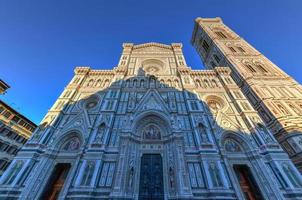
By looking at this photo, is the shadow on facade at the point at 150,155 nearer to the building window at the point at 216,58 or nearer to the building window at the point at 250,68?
the building window at the point at 250,68

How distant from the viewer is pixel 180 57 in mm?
21203

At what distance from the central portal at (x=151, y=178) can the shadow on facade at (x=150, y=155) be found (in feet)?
0.22

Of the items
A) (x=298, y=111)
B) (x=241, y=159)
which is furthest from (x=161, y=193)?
(x=298, y=111)

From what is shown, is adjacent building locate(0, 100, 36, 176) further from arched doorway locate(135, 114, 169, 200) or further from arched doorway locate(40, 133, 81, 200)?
arched doorway locate(135, 114, 169, 200)

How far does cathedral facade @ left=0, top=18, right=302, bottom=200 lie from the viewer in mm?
9773

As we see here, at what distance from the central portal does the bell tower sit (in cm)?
1169

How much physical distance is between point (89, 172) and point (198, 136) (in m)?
9.03

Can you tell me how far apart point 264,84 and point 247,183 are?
13.2 m

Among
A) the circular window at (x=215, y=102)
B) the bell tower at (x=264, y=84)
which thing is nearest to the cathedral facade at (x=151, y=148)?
the circular window at (x=215, y=102)

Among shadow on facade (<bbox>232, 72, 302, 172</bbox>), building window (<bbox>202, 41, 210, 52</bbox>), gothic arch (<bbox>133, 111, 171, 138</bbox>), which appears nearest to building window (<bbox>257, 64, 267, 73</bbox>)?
shadow on facade (<bbox>232, 72, 302, 172</bbox>)

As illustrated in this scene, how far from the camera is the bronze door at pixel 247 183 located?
33.4 ft

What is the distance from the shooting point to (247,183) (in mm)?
10938

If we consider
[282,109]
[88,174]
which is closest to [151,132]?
[88,174]

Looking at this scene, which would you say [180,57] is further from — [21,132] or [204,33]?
[21,132]
